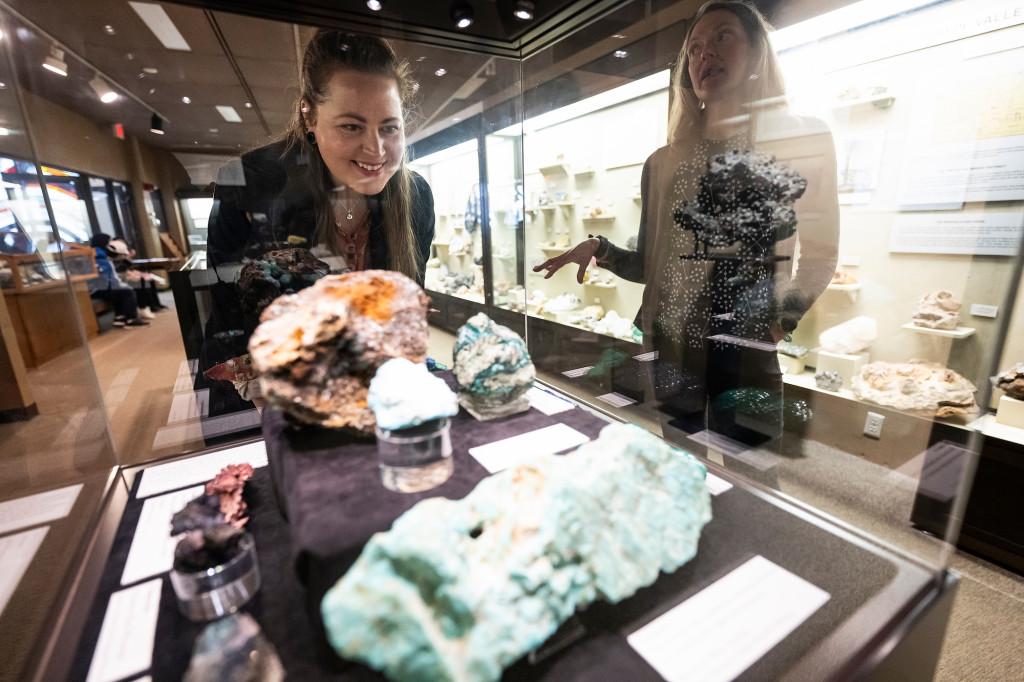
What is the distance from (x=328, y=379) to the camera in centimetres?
107

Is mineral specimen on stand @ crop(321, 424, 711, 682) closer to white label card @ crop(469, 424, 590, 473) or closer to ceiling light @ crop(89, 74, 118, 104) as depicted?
white label card @ crop(469, 424, 590, 473)

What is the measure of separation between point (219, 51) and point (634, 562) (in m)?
1.70

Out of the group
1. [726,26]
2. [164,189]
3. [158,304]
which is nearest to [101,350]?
[158,304]

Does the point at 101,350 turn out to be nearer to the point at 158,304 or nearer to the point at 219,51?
the point at 158,304

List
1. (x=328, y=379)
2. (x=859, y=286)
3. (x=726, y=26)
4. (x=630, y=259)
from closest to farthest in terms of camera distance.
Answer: (x=328, y=379)
(x=726, y=26)
(x=630, y=259)
(x=859, y=286)

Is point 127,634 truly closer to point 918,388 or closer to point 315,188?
point 315,188

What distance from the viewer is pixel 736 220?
159 centimetres

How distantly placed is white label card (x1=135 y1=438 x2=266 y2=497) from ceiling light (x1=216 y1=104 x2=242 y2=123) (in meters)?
1.06

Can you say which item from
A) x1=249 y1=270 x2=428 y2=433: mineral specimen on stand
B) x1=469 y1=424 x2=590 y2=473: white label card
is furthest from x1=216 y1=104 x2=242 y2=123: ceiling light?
x1=469 y1=424 x2=590 y2=473: white label card

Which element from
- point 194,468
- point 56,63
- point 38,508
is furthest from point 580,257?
point 38,508

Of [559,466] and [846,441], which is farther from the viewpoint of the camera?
[846,441]

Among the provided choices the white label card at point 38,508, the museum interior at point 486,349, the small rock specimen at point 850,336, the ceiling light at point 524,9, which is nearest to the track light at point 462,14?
the museum interior at point 486,349

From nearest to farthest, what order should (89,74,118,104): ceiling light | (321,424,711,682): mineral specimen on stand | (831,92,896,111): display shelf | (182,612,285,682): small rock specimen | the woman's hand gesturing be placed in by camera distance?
1. (321,424,711,682): mineral specimen on stand
2. (182,612,285,682): small rock specimen
3. (89,74,118,104): ceiling light
4. (831,92,896,111): display shelf
5. the woman's hand gesturing

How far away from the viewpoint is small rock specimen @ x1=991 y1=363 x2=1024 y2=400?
1982 mm
